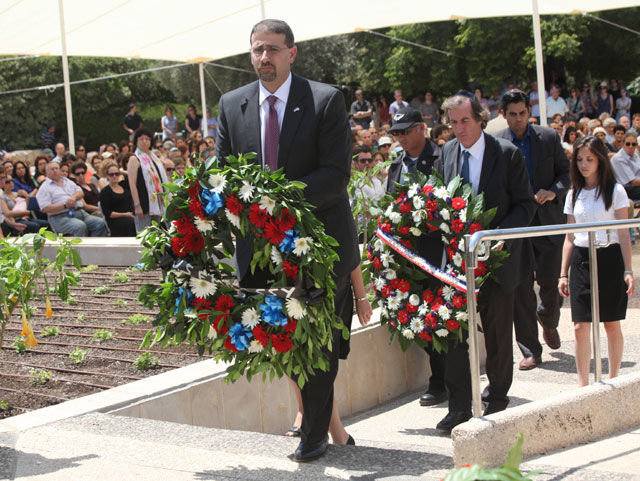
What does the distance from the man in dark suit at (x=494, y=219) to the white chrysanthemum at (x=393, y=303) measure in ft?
2.03

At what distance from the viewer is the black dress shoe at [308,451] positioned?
14.1 ft

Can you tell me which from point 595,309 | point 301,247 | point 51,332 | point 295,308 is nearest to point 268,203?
point 301,247

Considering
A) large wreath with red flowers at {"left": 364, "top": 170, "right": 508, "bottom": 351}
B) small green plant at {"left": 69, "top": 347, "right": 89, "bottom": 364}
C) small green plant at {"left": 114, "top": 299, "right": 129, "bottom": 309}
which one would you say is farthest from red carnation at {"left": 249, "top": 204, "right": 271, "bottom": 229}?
small green plant at {"left": 114, "top": 299, "right": 129, "bottom": 309}

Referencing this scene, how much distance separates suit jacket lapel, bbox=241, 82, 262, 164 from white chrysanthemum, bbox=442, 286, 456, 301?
1.99 metres

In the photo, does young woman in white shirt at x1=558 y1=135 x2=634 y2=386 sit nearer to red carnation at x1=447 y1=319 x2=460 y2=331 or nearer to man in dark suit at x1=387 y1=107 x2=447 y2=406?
red carnation at x1=447 y1=319 x2=460 y2=331

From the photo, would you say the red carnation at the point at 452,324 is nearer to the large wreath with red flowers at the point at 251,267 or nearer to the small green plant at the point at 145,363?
the large wreath with red flowers at the point at 251,267

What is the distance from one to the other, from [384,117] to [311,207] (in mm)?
26096

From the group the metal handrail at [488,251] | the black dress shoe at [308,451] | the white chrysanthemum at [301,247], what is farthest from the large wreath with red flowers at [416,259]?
the white chrysanthemum at [301,247]

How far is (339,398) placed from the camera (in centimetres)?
682

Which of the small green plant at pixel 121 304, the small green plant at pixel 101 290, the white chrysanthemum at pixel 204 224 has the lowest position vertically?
the small green plant at pixel 121 304

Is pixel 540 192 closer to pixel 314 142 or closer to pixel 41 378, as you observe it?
pixel 314 142

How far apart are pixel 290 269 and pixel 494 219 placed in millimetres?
2221

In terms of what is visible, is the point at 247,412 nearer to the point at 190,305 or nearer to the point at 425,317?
the point at 425,317

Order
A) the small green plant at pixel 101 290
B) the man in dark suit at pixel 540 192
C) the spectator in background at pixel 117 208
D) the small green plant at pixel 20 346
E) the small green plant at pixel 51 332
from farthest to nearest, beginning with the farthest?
the spectator in background at pixel 117 208
the small green plant at pixel 101 290
the small green plant at pixel 51 332
the man in dark suit at pixel 540 192
the small green plant at pixel 20 346
